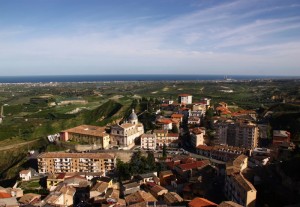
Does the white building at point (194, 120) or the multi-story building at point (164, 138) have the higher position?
the white building at point (194, 120)

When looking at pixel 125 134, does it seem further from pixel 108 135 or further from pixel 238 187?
pixel 238 187

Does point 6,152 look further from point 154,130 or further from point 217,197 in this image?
point 217,197

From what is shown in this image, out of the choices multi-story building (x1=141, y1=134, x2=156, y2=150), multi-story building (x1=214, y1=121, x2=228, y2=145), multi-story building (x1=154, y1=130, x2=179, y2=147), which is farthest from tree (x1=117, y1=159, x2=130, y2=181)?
multi-story building (x1=214, y1=121, x2=228, y2=145)

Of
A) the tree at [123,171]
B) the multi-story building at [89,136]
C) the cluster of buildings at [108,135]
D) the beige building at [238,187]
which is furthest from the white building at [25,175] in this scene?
the beige building at [238,187]

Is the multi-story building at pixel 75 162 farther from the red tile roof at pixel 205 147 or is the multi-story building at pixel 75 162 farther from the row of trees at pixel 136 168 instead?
the red tile roof at pixel 205 147

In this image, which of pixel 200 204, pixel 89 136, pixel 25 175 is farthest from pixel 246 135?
pixel 25 175

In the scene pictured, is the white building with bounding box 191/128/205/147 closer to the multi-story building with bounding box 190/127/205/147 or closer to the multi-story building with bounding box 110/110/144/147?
the multi-story building with bounding box 190/127/205/147
